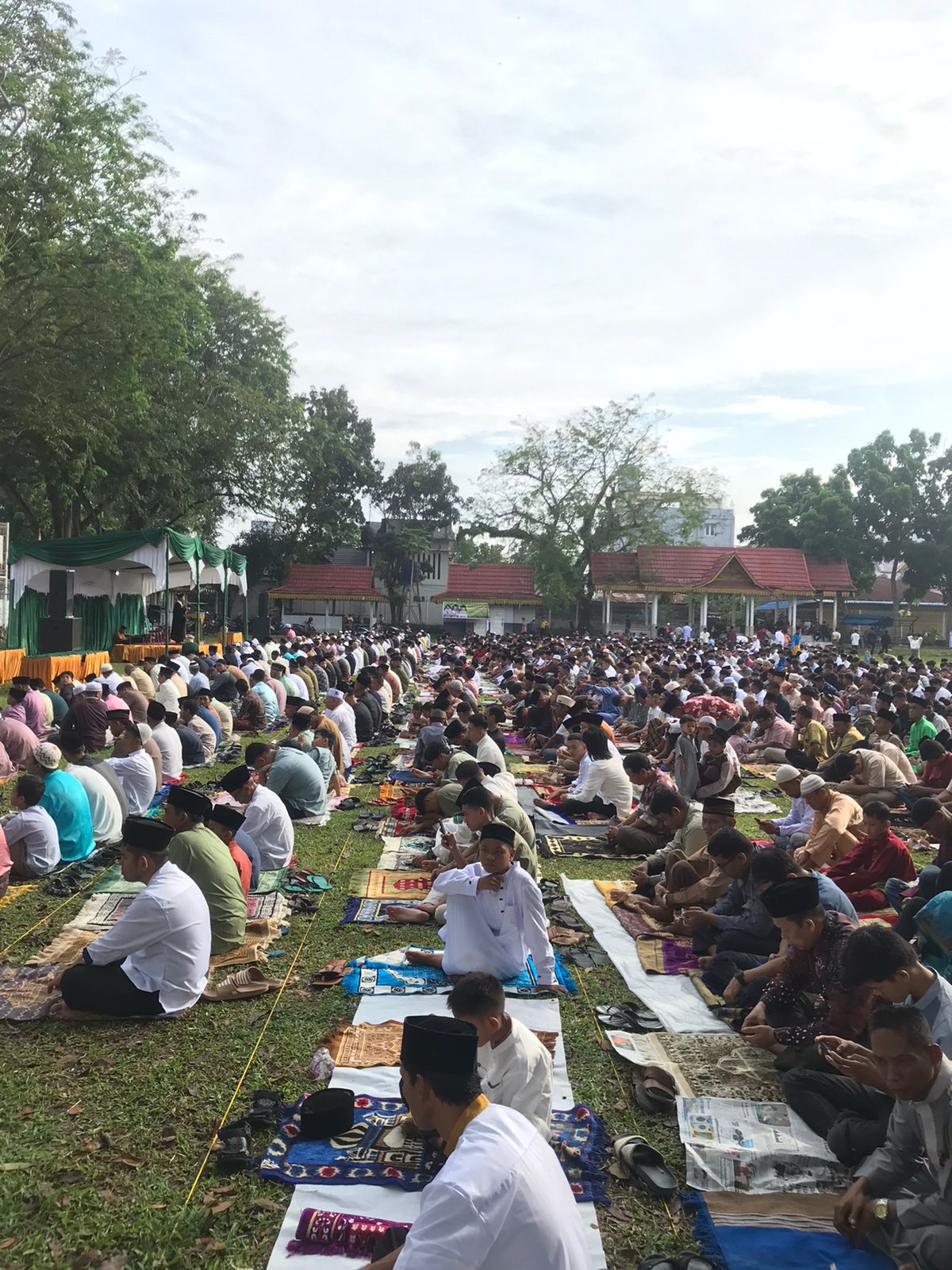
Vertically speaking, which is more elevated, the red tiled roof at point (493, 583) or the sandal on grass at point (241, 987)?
the red tiled roof at point (493, 583)

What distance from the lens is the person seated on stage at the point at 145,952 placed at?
4773mm

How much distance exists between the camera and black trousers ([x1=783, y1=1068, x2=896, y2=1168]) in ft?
11.8

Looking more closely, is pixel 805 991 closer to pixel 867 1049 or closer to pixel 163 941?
pixel 867 1049

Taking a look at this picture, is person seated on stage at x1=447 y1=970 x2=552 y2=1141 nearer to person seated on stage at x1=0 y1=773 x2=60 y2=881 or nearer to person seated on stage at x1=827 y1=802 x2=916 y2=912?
person seated on stage at x1=827 y1=802 x2=916 y2=912

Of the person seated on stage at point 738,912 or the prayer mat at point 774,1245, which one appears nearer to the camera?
the prayer mat at point 774,1245

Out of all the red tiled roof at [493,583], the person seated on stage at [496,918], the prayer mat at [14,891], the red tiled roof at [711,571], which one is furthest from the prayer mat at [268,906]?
the red tiled roof at [493,583]

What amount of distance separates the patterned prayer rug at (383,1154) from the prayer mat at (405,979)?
1.19 metres

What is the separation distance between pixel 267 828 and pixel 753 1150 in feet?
14.2

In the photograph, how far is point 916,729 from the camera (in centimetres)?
1202

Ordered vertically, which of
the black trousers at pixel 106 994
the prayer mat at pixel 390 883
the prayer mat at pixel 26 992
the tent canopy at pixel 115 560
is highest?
the tent canopy at pixel 115 560

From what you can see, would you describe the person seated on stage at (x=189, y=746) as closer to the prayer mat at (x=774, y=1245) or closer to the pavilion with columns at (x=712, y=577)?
the prayer mat at (x=774, y=1245)

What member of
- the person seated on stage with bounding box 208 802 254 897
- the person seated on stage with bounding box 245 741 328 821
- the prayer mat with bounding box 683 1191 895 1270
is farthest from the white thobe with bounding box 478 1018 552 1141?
the person seated on stage with bounding box 245 741 328 821

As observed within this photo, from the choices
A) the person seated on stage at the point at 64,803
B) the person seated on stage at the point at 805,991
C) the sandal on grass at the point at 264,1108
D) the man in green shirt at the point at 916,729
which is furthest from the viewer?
the man in green shirt at the point at 916,729

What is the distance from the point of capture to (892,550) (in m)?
45.8
